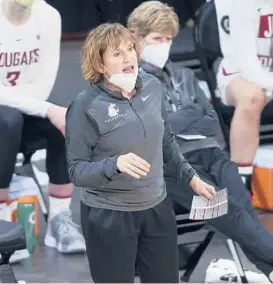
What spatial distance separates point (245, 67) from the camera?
4.49 meters

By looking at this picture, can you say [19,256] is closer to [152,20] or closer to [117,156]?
[152,20]

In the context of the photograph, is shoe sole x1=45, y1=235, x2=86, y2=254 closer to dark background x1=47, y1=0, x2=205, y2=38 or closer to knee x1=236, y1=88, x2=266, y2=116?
knee x1=236, y1=88, x2=266, y2=116

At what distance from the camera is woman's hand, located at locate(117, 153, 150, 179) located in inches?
104

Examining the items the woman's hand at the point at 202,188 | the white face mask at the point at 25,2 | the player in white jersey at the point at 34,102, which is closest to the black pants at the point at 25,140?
the player in white jersey at the point at 34,102

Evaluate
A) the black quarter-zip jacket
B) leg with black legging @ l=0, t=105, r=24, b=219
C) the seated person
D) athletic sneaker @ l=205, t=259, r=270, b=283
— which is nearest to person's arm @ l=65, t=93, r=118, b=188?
the black quarter-zip jacket

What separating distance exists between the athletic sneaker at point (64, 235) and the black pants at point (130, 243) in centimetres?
117

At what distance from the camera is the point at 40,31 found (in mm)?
4203

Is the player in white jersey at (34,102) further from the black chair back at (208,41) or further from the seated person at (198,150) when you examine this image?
the black chair back at (208,41)

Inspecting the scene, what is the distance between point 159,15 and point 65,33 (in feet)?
13.6

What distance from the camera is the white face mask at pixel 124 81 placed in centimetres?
287

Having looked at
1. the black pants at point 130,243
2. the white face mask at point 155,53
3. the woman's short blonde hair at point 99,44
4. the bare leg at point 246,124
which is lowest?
the bare leg at point 246,124

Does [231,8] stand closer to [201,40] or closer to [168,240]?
[201,40]

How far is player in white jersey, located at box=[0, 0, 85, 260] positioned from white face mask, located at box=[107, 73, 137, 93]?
1153mm

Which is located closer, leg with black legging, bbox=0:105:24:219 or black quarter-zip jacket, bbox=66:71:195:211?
black quarter-zip jacket, bbox=66:71:195:211
